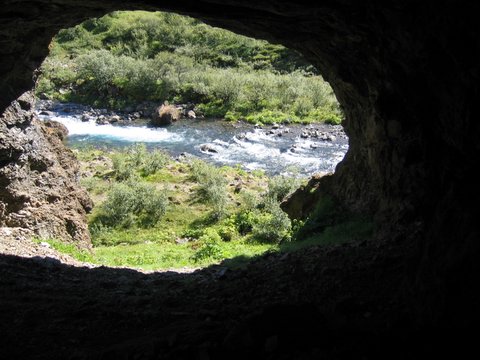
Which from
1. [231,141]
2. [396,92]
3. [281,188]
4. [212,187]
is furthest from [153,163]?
[396,92]

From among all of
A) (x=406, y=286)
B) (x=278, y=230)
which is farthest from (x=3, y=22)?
(x=278, y=230)

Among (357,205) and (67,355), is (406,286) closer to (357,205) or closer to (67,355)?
(67,355)

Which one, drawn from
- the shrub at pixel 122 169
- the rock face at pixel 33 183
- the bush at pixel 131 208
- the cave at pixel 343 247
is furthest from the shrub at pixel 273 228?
the shrub at pixel 122 169

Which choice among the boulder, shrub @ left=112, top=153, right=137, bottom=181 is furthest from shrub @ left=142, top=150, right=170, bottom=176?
the boulder

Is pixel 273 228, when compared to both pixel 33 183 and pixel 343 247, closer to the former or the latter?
pixel 343 247

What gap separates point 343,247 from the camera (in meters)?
9.66

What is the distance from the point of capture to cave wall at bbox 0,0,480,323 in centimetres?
502

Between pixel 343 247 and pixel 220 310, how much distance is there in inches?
134

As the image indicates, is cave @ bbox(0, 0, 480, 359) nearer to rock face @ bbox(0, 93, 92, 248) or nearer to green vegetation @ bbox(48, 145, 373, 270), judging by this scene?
rock face @ bbox(0, 93, 92, 248)

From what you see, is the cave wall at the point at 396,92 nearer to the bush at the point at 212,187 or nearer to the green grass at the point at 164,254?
the green grass at the point at 164,254

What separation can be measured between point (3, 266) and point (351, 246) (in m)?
7.08

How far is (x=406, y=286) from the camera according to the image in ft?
19.4

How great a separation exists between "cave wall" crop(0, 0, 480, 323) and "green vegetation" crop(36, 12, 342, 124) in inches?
1125

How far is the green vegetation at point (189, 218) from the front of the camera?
13.1m
